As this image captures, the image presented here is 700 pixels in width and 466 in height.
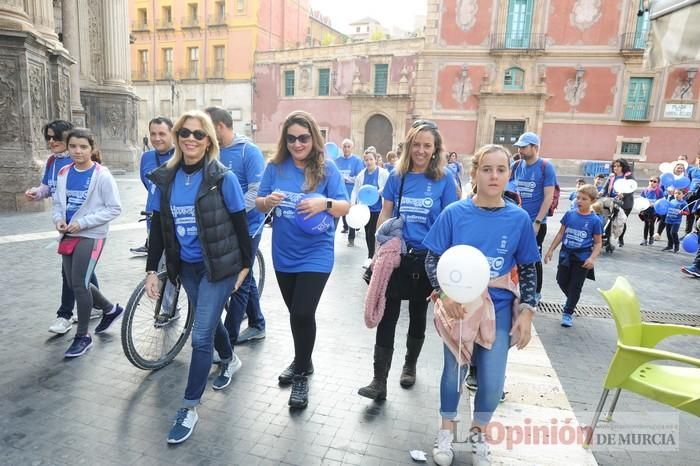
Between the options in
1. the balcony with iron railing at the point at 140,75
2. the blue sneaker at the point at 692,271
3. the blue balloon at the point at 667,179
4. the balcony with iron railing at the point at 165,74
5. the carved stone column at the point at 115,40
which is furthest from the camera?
the balcony with iron railing at the point at 140,75

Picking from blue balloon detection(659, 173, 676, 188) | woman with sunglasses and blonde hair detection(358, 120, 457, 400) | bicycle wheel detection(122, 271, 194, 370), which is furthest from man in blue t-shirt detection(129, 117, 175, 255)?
blue balloon detection(659, 173, 676, 188)

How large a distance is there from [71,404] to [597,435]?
365 cm

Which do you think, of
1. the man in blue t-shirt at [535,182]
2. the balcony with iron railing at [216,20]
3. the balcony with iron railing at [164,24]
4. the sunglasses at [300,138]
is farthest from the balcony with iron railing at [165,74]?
the sunglasses at [300,138]

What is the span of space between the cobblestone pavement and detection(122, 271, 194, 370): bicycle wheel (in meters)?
0.13

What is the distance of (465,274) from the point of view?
2.21m

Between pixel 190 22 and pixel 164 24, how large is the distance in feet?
10.5

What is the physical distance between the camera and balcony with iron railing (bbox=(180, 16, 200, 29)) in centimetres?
3791

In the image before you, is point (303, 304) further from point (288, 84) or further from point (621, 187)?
point (288, 84)

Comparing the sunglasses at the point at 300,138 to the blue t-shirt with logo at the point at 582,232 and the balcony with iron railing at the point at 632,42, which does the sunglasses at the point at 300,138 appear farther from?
the balcony with iron railing at the point at 632,42

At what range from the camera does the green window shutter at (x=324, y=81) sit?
33.5m

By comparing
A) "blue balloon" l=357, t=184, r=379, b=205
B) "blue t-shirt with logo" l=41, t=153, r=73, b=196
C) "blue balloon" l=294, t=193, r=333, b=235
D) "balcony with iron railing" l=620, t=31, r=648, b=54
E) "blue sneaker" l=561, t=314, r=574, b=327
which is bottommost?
→ "blue sneaker" l=561, t=314, r=574, b=327

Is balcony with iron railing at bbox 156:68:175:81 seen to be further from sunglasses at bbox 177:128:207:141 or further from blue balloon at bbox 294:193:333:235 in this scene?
blue balloon at bbox 294:193:333:235

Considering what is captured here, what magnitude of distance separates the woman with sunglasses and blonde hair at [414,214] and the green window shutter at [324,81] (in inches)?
1261

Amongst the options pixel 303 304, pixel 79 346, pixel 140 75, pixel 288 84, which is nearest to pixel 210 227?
pixel 303 304
